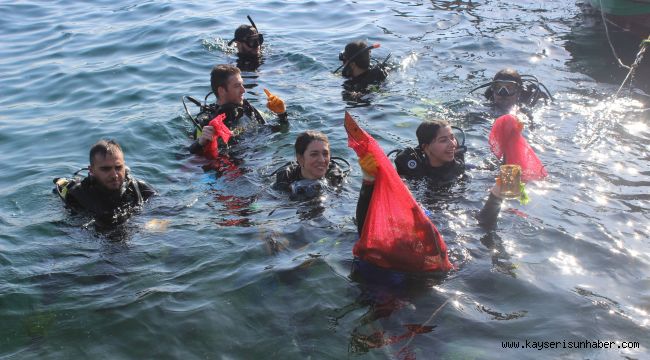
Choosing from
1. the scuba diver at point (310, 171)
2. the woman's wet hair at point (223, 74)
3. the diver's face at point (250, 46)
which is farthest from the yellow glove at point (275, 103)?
the diver's face at point (250, 46)

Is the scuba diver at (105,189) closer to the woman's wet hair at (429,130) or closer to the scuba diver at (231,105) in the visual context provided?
the scuba diver at (231,105)

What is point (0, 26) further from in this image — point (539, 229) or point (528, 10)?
point (539, 229)

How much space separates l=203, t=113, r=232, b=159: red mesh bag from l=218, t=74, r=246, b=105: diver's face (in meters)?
0.73

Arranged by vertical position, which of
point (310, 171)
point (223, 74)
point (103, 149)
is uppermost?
point (223, 74)

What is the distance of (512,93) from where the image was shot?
7230 millimetres

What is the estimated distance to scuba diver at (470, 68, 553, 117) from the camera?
7.18m

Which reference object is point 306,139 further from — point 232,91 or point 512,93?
point 512,93

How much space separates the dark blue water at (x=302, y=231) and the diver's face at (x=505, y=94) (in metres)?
0.31

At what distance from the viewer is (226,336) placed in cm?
357

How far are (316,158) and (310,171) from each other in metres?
0.18

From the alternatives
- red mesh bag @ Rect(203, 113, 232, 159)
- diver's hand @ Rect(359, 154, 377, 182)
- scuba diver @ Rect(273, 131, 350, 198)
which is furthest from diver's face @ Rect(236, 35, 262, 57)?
diver's hand @ Rect(359, 154, 377, 182)

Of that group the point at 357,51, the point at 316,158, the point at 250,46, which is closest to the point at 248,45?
the point at 250,46

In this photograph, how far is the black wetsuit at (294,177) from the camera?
5414 mm

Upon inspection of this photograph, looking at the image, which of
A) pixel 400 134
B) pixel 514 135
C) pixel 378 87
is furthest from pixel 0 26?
pixel 514 135
